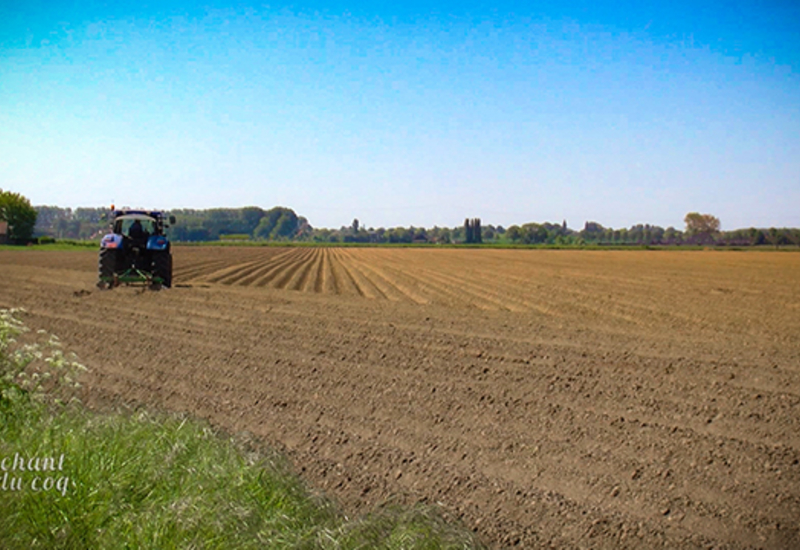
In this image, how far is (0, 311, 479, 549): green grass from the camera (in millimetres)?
4188

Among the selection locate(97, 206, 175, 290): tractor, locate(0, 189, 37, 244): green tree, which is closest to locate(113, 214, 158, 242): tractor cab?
locate(97, 206, 175, 290): tractor

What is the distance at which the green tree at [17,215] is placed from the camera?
A: 80062mm

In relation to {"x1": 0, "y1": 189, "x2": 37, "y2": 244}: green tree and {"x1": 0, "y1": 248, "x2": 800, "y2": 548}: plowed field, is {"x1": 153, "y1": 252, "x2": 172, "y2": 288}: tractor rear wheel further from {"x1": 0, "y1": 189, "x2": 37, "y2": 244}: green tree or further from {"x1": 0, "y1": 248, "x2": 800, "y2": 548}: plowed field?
{"x1": 0, "y1": 189, "x2": 37, "y2": 244}: green tree

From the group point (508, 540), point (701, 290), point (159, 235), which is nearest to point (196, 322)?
point (159, 235)

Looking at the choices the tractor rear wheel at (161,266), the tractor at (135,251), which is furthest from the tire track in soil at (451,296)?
the tractor at (135,251)

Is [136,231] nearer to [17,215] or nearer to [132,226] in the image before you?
[132,226]

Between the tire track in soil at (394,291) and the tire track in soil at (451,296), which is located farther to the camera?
the tire track in soil at (394,291)

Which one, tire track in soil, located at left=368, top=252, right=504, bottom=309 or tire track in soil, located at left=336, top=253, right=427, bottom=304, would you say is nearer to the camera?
tire track in soil, located at left=368, top=252, right=504, bottom=309

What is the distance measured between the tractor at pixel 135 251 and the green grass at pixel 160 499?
572 inches

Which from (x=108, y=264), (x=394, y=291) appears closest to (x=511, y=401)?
(x=394, y=291)

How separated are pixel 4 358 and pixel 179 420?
166 centimetres

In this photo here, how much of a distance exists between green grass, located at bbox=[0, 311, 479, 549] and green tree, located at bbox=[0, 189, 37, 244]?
81.4 m

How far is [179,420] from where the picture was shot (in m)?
7.02

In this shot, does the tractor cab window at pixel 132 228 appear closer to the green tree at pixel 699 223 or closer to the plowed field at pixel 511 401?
the plowed field at pixel 511 401
